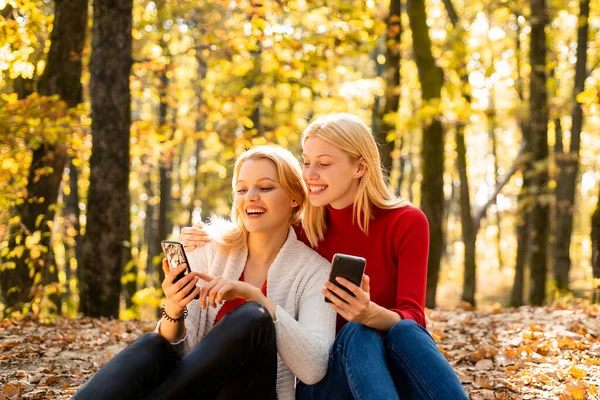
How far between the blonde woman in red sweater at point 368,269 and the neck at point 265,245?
0.18 meters

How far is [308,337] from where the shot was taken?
314 cm

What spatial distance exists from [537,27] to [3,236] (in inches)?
363

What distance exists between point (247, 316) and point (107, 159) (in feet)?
15.5

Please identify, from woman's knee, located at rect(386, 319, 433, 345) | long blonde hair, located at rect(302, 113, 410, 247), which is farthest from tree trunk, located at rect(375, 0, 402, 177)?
woman's knee, located at rect(386, 319, 433, 345)

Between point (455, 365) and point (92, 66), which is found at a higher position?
point (92, 66)

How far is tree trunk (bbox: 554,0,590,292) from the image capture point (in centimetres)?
1201

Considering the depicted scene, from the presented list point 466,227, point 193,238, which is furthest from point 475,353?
point 466,227

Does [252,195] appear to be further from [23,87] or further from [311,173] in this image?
[23,87]

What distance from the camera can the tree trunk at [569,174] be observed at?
39.4ft

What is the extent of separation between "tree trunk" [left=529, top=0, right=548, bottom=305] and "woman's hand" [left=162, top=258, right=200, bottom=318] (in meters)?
9.09

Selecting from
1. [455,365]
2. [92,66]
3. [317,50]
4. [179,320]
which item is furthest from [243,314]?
[317,50]

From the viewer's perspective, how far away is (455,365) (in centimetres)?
489

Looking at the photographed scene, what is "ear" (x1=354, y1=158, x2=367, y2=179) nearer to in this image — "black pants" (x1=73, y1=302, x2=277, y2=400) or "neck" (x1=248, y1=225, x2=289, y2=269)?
"neck" (x1=248, y1=225, x2=289, y2=269)

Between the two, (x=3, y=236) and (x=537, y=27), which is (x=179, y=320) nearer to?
(x=3, y=236)
